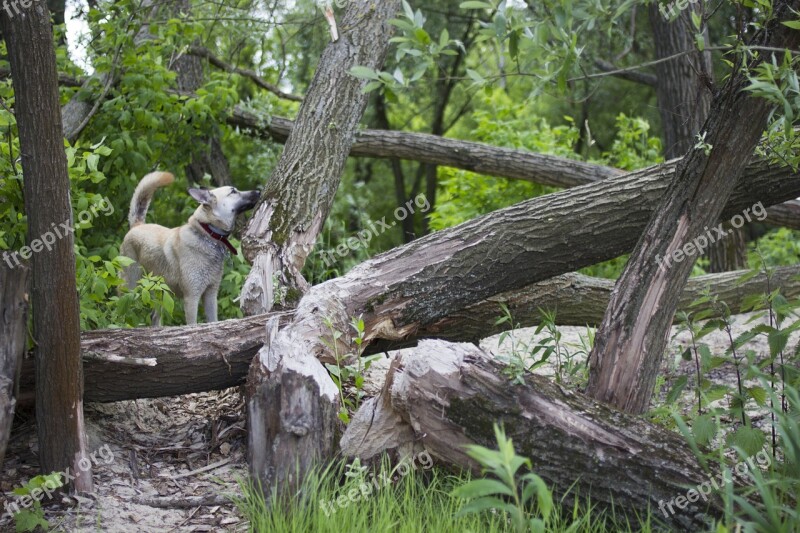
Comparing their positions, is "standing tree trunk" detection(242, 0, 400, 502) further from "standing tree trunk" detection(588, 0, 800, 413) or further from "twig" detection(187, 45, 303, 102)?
"twig" detection(187, 45, 303, 102)

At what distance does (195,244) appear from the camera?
6.69 meters

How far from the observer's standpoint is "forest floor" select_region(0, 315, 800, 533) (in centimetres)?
411

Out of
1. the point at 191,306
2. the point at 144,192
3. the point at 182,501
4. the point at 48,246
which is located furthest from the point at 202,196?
the point at 182,501

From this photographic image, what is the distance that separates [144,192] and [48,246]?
123 inches

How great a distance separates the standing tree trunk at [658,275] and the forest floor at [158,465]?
0.70m

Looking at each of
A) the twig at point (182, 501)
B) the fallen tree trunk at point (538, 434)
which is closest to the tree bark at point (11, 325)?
the twig at point (182, 501)

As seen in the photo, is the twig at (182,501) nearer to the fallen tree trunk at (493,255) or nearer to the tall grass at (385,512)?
the tall grass at (385,512)

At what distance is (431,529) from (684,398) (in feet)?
9.81

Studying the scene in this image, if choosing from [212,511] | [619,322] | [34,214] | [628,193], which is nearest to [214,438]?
[212,511]

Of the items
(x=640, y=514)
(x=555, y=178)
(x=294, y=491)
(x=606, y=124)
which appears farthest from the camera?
(x=606, y=124)

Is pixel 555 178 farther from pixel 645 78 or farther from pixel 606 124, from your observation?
pixel 606 124

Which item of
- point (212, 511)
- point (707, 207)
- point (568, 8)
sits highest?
point (568, 8)

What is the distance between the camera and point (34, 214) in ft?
12.8

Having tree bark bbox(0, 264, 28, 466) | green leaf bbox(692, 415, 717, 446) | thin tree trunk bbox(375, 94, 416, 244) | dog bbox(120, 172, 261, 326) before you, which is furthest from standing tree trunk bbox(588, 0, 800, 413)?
thin tree trunk bbox(375, 94, 416, 244)
